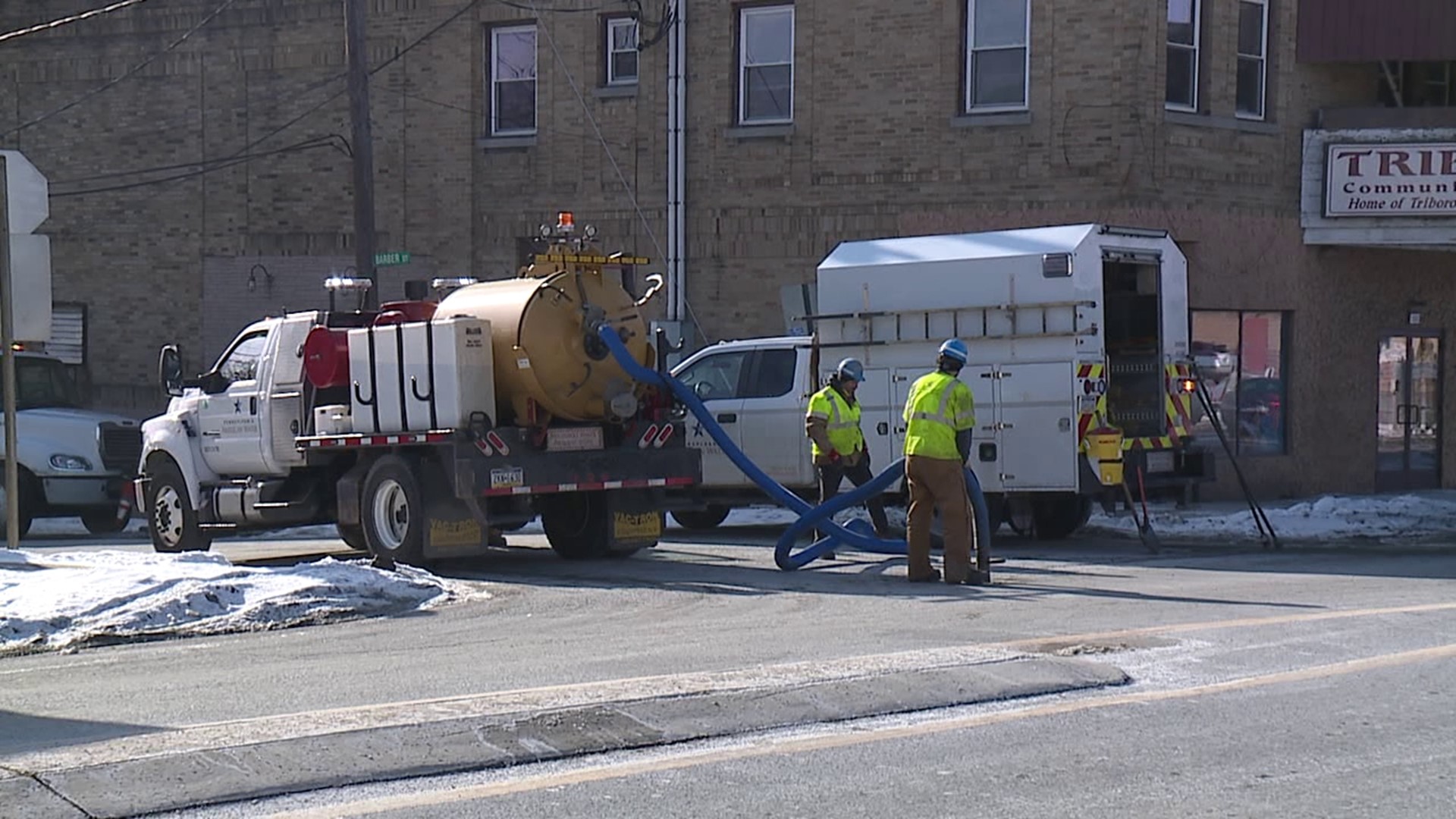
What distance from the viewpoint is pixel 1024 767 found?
737 cm

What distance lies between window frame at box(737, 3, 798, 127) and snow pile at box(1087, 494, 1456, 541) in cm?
724

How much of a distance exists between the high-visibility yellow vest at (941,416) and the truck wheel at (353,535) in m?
5.39

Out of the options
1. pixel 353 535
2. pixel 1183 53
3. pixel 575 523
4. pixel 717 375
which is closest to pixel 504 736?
pixel 575 523

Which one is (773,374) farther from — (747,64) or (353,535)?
(747,64)

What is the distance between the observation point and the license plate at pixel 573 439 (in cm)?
1561

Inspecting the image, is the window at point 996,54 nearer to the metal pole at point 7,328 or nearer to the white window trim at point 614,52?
the white window trim at point 614,52

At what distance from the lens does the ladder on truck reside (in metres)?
16.7

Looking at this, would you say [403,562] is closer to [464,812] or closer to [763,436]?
[763,436]

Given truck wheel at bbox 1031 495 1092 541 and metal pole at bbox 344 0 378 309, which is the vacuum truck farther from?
truck wheel at bbox 1031 495 1092 541

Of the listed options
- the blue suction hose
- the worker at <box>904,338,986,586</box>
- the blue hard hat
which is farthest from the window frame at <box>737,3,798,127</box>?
the worker at <box>904,338,986,586</box>

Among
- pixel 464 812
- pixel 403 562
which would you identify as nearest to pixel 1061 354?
pixel 403 562

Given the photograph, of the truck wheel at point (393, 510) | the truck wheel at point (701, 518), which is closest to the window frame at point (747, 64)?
the truck wheel at point (701, 518)

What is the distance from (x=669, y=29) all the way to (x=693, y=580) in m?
11.8

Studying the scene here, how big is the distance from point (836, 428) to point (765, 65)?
9.52 metres
